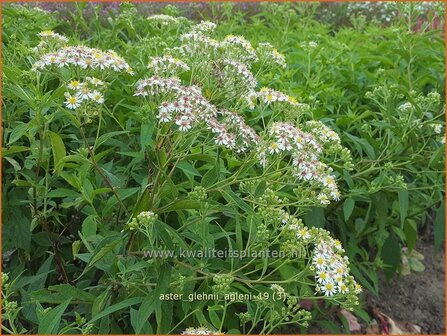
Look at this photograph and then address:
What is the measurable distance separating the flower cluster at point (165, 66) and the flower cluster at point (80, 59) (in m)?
0.14

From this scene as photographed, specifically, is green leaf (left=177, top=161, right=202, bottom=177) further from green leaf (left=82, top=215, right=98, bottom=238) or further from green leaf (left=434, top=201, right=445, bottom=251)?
green leaf (left=434, top=201, right=445, bottom=251)

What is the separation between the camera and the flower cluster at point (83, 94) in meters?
2.24

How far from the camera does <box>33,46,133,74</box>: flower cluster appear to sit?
7.69 feet

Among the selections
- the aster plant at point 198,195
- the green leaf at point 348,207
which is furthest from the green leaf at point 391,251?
the aster plant at point 198,195

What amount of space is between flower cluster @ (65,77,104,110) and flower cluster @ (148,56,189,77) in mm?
260

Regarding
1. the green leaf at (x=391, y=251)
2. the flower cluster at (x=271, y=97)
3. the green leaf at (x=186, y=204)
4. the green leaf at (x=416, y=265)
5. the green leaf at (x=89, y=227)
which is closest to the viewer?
the green leaf at (x=186, y=204)

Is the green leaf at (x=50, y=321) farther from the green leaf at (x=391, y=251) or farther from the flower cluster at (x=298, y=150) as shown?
the green leaf at (x=391, y=251)

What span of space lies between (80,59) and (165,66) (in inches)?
13.8

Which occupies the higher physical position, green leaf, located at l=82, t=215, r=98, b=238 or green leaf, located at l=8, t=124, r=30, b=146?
green leaf, located at l=8, t=124, r=30, b=146

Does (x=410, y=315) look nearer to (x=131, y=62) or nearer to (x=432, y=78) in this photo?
(x=432, y=78)

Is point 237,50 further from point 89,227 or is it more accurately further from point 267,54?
point 89,227

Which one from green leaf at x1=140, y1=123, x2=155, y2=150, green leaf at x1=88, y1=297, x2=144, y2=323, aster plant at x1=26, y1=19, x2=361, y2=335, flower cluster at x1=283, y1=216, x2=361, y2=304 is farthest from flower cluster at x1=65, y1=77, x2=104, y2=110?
flower cluster at x1=283, y1=216, x2=361, y2=304

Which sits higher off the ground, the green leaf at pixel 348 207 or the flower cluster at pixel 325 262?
the flower cluster at pixel 325 262

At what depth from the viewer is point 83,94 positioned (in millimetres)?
2242
